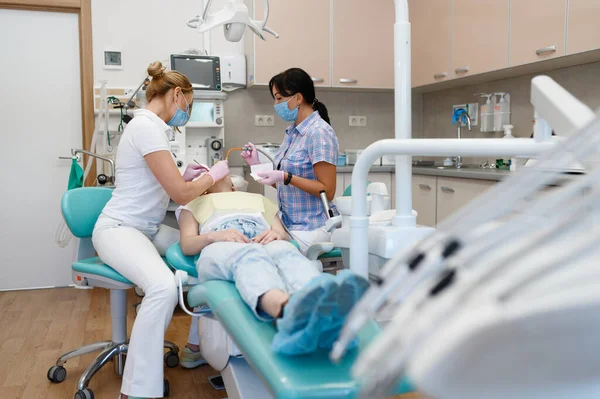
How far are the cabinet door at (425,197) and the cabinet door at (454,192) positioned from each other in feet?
0.24

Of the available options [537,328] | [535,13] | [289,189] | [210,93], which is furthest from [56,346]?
[535,13]

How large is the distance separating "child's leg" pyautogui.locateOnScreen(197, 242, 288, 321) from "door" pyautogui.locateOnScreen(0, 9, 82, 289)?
9.03 feet

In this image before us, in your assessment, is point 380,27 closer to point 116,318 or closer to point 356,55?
point 356,55

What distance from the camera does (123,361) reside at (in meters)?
2.48

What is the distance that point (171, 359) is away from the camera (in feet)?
8.43

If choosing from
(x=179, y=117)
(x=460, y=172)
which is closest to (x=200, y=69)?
(x=179, y=117)

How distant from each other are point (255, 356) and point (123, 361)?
1.66 metres

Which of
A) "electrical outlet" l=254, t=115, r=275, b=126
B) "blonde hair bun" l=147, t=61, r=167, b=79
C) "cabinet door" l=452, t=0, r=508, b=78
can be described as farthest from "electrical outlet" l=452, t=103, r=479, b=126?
"blonde hair bun" l=147, t=61, r=167, b=79

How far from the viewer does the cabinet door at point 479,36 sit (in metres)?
3.41

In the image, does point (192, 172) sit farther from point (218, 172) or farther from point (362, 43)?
point (362, 43)

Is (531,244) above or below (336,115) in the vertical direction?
below

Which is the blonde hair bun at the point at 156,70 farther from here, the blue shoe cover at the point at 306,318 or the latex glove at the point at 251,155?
the blue shoe cover at the point at 306,318

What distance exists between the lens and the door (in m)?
4.05

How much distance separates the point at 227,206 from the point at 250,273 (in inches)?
37.6
